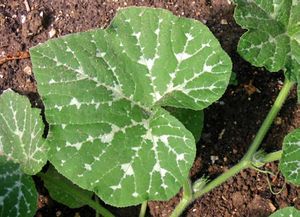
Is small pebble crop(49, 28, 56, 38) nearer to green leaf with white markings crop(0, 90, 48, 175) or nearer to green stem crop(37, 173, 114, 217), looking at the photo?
green leaf with white markings crop(0, 90, 48, 175)

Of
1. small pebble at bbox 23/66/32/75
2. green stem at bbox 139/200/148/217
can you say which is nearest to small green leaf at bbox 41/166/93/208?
green stem at bbox 139/200/148/217

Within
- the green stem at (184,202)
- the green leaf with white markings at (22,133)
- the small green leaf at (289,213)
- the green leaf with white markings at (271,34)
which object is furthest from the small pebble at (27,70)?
the small green leaf at (289,213)

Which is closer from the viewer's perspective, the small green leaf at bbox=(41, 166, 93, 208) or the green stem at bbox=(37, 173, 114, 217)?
the green stem at bbox=(37, 173, 114, 217)

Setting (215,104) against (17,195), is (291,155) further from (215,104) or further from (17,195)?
(17,195)

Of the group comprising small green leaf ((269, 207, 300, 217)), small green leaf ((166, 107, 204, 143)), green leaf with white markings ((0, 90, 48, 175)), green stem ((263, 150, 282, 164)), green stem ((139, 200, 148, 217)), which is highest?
green leaf with white markings ((0, 90, 48, 175))

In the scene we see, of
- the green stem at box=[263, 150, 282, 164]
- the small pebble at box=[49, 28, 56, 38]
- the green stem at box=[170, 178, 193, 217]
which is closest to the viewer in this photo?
the green stem at box=[263, 150, 282, 164]

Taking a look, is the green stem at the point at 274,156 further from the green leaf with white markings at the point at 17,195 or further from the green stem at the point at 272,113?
the green leaf with white markings at the point at 17,195

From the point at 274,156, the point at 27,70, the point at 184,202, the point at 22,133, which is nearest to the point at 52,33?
the point at 27,70

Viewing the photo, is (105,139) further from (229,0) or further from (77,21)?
(229,0)
